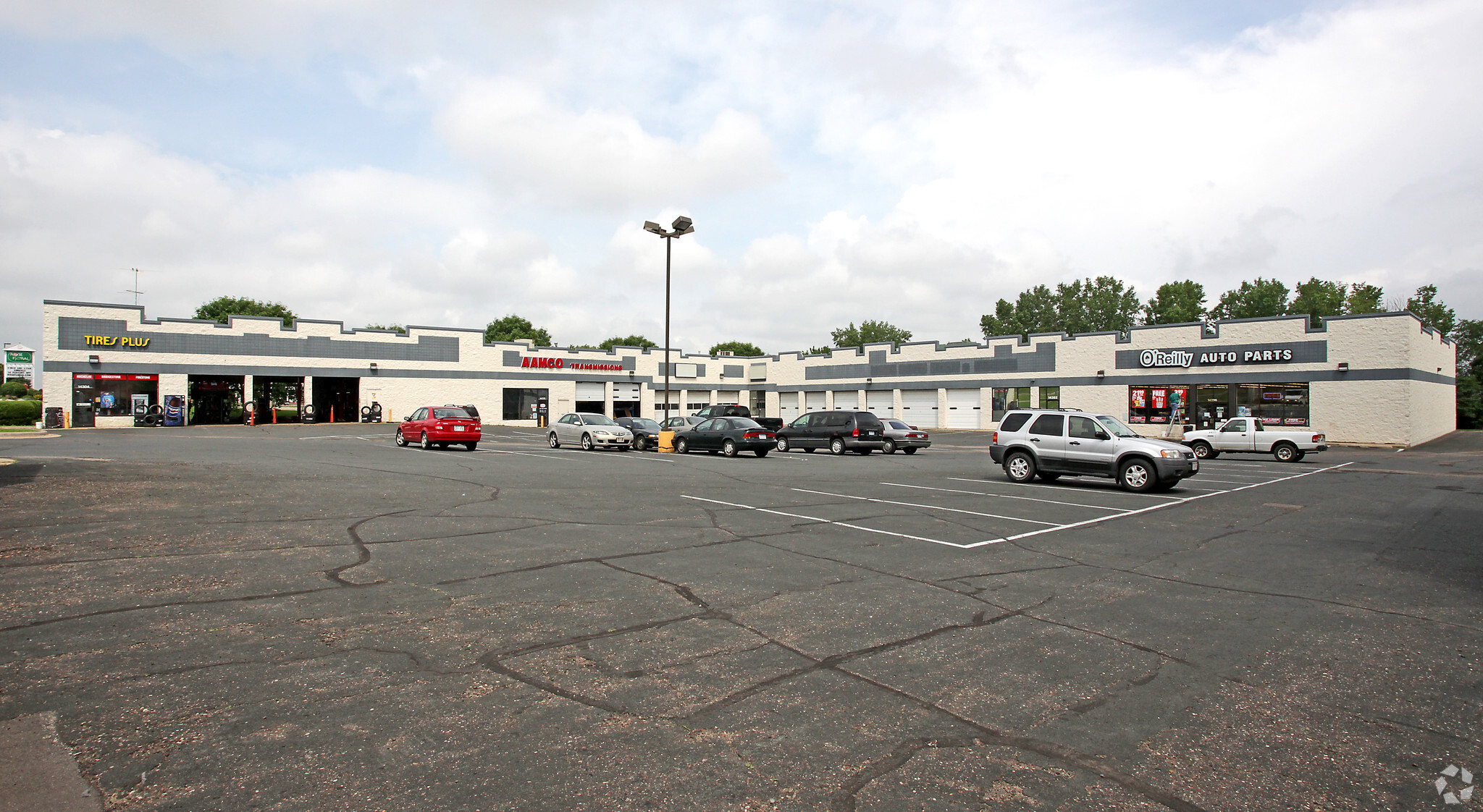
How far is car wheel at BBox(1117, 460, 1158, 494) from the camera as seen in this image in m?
16.1

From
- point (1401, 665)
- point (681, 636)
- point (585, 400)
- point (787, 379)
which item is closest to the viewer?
point (1401, 665)

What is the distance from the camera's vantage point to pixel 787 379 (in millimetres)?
62812

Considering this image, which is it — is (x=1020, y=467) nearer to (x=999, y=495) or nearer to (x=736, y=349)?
(x=999, y=495)

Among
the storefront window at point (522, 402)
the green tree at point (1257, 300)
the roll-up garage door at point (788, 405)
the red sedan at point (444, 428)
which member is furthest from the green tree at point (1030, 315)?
the red sedan at point (444, 428)

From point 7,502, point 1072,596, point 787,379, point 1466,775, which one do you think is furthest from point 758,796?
point 787,379

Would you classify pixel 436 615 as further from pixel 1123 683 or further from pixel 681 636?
pixel 1123 683

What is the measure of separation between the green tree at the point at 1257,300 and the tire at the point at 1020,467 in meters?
71.5

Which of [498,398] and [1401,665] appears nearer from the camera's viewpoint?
[1401,665]

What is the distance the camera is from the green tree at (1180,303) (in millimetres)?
80000

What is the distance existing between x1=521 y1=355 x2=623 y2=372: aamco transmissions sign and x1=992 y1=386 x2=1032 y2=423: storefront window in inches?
1141

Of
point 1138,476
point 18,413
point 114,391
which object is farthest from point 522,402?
point 1138,476

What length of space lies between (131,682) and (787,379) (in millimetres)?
59033

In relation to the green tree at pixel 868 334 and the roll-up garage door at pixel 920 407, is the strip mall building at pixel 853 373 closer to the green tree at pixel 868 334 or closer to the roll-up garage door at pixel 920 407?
the roll-up garage door at pixel 920 407

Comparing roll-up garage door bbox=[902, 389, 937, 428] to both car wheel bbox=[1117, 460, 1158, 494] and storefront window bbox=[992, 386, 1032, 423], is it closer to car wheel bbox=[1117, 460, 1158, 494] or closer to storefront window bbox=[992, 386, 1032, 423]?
storefront window bbox=[992, 386, 1032, 423]
